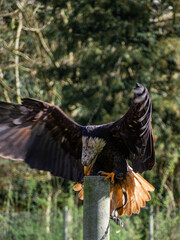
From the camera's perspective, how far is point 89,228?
2.14 m

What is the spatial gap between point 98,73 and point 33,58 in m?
1.60

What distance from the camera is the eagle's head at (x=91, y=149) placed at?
304 cm

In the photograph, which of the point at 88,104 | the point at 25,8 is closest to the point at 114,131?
the point at 88,104

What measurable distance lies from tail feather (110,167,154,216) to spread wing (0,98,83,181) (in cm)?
56

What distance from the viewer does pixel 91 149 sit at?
121 inches

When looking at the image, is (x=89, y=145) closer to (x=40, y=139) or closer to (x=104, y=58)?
(x=40, y=139)

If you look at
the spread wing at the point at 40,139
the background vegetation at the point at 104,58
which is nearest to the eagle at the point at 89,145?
the spread wing at the point at 40,139

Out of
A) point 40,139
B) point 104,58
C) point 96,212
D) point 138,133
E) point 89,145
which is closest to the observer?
point 96,212

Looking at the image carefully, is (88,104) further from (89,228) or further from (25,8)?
(89,228)

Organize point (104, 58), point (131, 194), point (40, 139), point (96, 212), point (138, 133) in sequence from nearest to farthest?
point (96, 212) → point (138, 133) → point (131, 194) → point (40, 139) → point (104, 58)

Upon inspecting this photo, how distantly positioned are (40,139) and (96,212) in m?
1.80

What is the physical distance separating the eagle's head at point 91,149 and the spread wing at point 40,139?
51 centimetres

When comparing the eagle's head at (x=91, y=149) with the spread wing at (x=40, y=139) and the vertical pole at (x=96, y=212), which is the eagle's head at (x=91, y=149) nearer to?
the spread wing at (x=40, y=139)

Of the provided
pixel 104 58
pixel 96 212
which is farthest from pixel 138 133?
pixel 104 58
